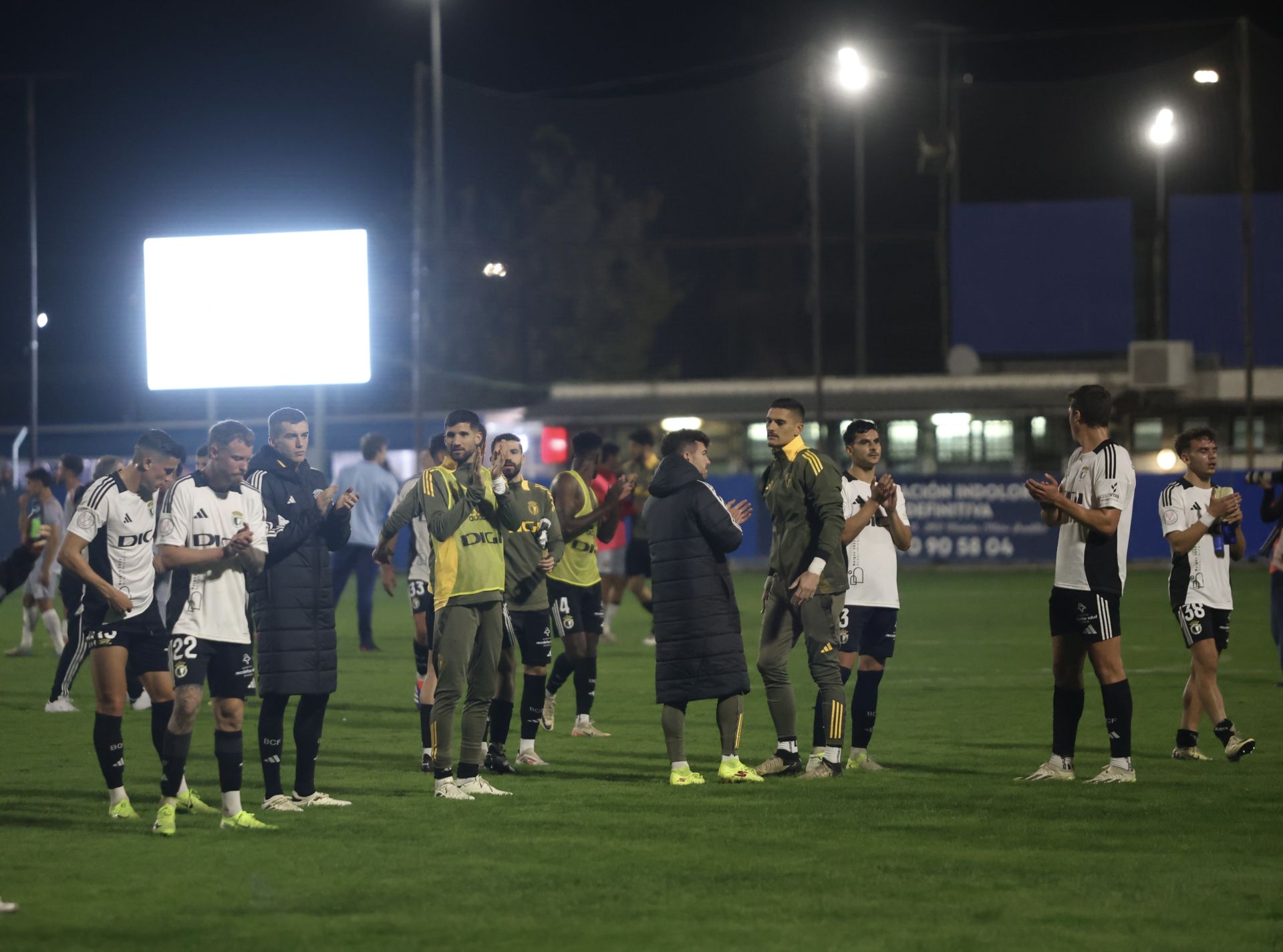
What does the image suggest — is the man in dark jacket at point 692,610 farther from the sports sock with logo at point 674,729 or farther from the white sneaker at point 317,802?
the white sneaker at point 317,802

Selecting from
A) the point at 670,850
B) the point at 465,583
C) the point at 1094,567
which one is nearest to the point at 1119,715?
the point at 1094,567

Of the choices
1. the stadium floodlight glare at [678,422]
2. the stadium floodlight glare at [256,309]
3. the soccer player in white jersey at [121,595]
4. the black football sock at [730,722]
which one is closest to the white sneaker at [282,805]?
the soccer player in white jersey at [121,595]

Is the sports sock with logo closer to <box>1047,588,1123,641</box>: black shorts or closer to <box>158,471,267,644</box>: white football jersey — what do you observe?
<box>1047,588,1123,641</box>: black shorts

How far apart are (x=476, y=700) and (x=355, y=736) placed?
2.75 meters

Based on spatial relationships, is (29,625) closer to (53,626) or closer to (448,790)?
(53,626)

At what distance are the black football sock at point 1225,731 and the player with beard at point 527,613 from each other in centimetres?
403

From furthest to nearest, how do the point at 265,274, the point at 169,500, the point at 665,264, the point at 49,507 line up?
the point at 665,264 → the point at 265,274 → the point at 49,507 → the point at 169,500

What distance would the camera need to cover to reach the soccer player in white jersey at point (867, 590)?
10117 millimetres

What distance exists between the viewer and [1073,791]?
30.4 ft

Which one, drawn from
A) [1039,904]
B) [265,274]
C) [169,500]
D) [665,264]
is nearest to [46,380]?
[665,264]

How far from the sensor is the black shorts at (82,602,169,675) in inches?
348

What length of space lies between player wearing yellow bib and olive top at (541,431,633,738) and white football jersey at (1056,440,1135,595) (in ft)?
10.6

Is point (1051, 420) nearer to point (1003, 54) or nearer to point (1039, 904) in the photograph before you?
point (1003, 54)

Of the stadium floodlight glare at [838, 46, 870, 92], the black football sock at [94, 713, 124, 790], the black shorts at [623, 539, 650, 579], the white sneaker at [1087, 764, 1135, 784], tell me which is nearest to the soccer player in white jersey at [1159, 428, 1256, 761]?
the white sneaker at [1087, 764, 1135, 784]
